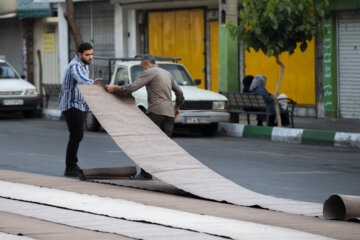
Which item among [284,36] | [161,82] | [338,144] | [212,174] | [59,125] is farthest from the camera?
[59,125]

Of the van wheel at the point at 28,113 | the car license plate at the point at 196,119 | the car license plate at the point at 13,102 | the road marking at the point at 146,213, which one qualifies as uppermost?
the road marking at the point at 146,213

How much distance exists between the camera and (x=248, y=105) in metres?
21.0

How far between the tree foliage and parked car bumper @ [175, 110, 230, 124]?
1.60m

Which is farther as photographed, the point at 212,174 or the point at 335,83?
the point at 335,83

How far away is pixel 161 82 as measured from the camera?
12977mm

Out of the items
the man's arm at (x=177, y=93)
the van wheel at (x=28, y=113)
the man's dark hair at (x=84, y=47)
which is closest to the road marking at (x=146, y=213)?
the man's dark hair at (x=84, y=47)

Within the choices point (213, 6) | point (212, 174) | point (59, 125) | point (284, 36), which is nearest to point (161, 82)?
point (212, 174)

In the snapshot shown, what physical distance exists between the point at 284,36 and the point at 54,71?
18.7 meters

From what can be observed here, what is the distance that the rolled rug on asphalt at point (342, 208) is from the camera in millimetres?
8375

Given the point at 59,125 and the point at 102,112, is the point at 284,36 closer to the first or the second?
the point at 59,125

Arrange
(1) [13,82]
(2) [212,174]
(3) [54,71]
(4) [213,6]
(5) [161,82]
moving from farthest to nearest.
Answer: (3) [54,71]
(4) [213,6]
(1) [13,82]
(5) [161,82]
(2) [212,174]

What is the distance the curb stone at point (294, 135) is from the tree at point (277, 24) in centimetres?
56

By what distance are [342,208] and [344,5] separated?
1539 cm

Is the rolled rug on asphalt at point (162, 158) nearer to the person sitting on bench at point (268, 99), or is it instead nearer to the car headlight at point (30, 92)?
the person sitting on bench at point (268, 99)
